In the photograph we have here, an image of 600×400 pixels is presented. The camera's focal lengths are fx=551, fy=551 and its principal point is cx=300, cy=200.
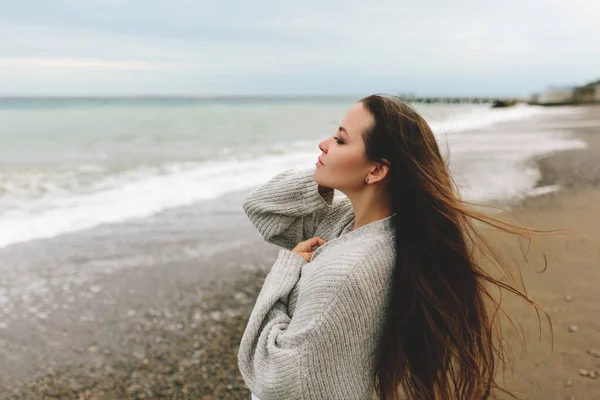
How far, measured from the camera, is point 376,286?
2.03 metres

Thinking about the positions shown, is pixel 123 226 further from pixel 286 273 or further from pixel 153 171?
pixel 286 273

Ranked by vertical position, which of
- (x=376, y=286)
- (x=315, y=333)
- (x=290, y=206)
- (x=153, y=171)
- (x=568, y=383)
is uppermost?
(x=290, y=206)

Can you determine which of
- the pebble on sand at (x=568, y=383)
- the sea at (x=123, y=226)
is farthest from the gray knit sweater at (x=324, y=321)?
the pebble on sand at (x=568, y=383)

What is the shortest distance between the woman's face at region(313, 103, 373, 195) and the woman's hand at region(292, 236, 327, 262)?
11.1 inches

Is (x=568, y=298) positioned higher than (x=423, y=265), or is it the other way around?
(x=423, y=265)

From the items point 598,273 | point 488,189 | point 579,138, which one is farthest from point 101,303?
point 579,138

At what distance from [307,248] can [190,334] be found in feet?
10.0

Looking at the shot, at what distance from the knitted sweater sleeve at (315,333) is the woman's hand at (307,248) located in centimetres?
9

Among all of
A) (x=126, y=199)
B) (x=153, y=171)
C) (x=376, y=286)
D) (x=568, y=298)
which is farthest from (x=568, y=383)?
(x=153, y=171)

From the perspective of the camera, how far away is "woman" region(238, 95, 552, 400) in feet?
6.47

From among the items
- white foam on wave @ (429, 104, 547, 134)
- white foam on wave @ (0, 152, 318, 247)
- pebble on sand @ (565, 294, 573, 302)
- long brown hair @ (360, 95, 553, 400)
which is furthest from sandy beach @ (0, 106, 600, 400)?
white foam on wave @ (429, 104, 547, 134)

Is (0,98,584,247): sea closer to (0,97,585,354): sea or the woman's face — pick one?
(0,97,585,354): sea

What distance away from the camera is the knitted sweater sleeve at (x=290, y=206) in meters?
2.43

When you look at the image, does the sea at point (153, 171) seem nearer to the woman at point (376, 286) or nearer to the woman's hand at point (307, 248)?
the woman at point (376, 286)
